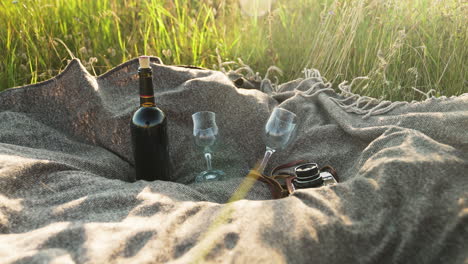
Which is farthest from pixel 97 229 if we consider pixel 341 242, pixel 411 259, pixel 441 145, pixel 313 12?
pixel 313 12

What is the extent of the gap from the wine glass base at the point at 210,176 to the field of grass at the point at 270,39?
3.75 feet

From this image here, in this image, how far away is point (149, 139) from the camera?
6.88 ft

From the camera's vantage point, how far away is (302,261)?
1366 millimetres

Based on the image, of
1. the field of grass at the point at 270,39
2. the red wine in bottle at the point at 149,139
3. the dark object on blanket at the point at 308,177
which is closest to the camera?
the dark object on blanket at the point at 308,177

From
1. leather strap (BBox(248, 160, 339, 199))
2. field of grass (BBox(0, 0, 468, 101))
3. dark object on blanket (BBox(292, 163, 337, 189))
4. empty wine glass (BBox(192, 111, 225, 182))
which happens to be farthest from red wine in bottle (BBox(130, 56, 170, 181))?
field of grass (BBox(0, 0, 468, 101))

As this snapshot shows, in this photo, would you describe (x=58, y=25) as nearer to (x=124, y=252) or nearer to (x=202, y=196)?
(x=202, y=196)

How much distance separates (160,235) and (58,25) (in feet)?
8.18

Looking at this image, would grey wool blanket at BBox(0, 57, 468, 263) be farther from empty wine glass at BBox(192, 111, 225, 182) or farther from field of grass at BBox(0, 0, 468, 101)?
A: field of grass at BBox(0, 0, 468, 101)

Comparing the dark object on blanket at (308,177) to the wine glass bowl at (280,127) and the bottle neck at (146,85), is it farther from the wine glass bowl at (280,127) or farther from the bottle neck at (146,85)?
the bottle neck at (146,85)

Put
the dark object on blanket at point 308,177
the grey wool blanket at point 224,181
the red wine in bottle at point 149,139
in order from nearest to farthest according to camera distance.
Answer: the grey wool blanket at point 224,181 → the dark object on blanket at point 308,177 → the red wine in bottle at point 149,139

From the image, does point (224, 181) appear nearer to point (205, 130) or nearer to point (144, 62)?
point (205, 130)

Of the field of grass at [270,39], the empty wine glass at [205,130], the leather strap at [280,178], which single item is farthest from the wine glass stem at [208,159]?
the field of grass at [270,39]

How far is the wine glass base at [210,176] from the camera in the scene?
7.53 ft

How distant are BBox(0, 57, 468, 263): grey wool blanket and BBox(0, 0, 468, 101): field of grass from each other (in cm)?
63
